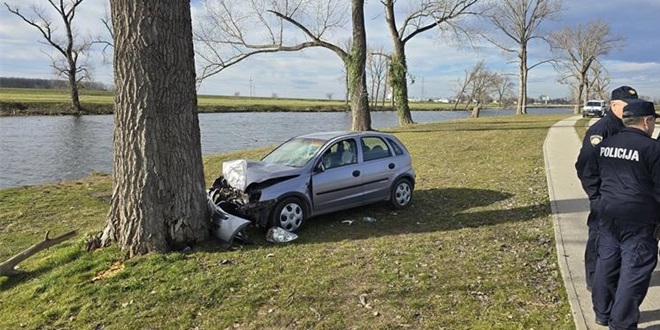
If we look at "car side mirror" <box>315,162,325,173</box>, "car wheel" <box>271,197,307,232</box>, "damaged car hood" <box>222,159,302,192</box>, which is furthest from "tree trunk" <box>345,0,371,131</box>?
"car wheel" <box>271,197,307,232</box>

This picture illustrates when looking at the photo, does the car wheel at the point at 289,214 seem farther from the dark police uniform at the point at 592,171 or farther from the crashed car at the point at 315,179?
the dark police uniform at the point at 592,171

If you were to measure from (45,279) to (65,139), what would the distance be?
24.2m

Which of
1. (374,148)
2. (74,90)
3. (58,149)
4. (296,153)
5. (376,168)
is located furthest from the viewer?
(74,90)

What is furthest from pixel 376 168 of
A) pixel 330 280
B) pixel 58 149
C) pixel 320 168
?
pixel 58 149

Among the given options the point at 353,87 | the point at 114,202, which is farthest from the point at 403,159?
the point at 353,87

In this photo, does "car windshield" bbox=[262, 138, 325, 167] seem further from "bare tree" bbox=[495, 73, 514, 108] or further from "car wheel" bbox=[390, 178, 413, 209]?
"bare tree" bbox=[495, 73, 514, 108]

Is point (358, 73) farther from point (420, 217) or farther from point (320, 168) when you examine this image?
point (320, 168)

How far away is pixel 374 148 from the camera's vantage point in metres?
8.03

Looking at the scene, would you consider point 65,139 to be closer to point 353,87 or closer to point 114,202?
point 353,87

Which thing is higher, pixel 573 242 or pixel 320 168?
pixel 320 168

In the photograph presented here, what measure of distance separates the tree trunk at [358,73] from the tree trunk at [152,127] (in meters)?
15.3

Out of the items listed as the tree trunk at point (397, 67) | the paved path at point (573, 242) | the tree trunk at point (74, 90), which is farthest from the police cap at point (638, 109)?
the tree trunk at point (74, 90)

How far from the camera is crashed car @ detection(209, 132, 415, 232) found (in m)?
6.45

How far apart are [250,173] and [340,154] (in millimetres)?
1611
